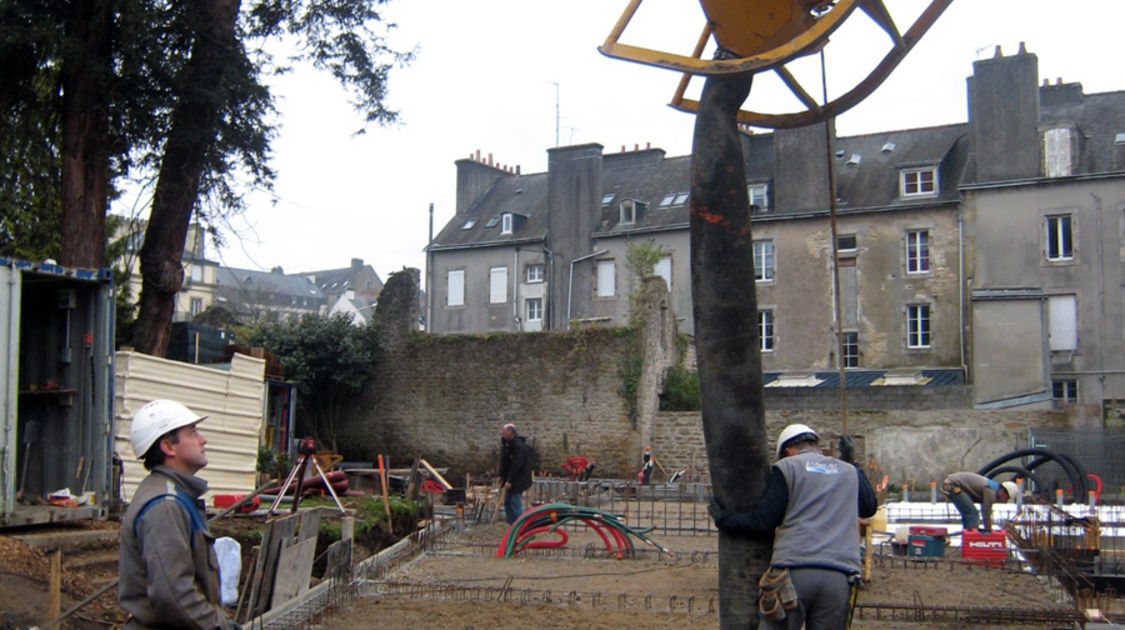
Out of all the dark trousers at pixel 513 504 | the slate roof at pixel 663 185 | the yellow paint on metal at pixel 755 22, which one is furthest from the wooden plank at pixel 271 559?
the slate roof at pixel 663 185

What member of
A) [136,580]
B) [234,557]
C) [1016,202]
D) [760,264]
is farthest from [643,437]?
[136,580]

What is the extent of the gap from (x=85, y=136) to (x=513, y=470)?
7.05m

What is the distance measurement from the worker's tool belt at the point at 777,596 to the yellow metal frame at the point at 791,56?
229cm

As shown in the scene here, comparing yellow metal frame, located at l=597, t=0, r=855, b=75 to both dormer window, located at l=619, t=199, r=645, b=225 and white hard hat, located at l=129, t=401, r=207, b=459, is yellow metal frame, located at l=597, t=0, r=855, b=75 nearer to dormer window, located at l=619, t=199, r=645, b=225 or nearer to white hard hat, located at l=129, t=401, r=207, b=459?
white hard hat, located at l=129, t=401, r=207, b=459

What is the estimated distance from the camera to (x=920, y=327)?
3494cm

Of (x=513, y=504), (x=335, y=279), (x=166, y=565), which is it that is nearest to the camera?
(x=166, y=565)

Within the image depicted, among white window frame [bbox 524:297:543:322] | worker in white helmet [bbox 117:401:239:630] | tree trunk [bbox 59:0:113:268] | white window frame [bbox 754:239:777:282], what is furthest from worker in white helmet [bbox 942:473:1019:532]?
white window frame [bbox 524:297:543:322]

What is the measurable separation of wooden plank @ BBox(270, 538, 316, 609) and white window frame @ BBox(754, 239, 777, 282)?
29.2 meters

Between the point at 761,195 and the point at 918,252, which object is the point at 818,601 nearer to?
the point at 918,252

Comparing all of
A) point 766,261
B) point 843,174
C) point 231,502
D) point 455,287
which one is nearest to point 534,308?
point 455,287

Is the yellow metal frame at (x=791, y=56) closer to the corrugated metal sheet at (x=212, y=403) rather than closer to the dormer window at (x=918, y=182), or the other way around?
the corrugated metal sheet at (x=212, y=403)

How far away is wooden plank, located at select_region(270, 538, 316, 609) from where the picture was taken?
8320 mm

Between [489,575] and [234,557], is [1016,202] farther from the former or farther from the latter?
[234,557]

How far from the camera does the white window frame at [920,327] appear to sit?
34.8 m
